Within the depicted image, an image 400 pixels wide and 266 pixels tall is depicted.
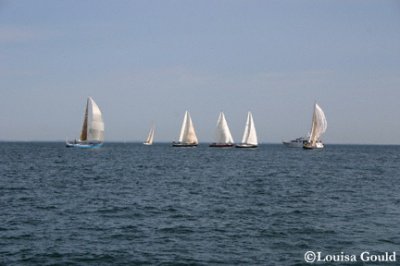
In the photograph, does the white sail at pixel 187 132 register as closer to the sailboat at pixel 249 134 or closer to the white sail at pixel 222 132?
the white sail at pixel 222 132

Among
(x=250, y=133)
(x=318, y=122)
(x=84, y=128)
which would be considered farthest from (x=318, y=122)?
(x=84, y=128)

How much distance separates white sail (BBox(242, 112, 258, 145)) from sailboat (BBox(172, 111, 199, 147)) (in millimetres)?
19768

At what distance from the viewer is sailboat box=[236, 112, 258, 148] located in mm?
145000

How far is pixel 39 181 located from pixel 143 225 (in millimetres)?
25573

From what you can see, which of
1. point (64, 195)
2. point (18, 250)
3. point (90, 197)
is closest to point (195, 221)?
point (18, 250)

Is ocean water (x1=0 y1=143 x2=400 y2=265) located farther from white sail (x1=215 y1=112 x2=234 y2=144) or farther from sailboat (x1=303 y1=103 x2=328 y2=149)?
white sail (x1=215 y1=112 x2=234 y2=144)

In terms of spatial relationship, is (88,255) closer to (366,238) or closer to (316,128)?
(366,238)

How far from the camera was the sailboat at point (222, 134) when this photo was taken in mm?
151000

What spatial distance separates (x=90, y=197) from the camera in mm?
34094

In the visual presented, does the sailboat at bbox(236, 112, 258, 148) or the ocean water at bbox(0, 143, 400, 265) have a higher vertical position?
the sailboat at bbox(236, 112, 258, 148)

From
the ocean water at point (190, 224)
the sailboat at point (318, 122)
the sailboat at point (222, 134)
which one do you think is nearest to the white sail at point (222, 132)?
the sailboat at point (222, 134)

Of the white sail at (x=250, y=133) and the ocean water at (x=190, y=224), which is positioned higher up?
the white sail at (x=250, y=133)

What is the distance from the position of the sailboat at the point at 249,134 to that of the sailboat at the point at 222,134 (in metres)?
6.10

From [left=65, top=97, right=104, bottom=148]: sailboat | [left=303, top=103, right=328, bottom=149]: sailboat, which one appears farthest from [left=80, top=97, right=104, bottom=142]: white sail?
[left=303, top=103, right=328, bottom=149]: sailboat
